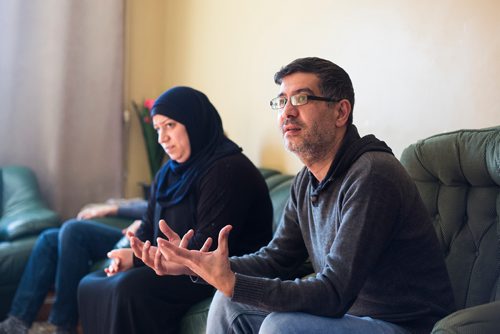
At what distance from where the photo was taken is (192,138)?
2232mm

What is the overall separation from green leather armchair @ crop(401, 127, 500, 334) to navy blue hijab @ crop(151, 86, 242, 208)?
2.53 ft

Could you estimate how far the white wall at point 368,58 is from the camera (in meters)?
1.92

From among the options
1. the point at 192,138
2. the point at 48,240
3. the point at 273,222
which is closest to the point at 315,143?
the point at 192,138

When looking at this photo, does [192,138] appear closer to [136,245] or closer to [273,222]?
[273,222]

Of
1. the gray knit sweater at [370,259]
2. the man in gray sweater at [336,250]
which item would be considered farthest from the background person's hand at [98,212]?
the gray knit sweater at [370,259]

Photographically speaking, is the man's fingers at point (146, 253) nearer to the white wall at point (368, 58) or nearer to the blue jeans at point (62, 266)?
the blue jeans at point (62, 266)

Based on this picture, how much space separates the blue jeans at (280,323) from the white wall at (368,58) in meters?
0.93

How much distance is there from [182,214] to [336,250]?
3.28 ft

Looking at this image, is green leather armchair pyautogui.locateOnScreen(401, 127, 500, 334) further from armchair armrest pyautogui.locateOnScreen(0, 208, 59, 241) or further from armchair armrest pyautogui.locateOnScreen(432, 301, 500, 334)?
armchair armrest pyautogui.locateOnScreen(0, 208, 59, 241)

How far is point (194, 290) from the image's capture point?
2.02 meters

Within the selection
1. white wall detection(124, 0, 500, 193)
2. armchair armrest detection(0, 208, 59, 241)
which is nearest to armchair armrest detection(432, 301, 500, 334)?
white wall detection(124, 0, 500, 193)

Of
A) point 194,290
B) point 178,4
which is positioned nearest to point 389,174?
point 194,290

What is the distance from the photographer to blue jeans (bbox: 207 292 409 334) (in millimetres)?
1237

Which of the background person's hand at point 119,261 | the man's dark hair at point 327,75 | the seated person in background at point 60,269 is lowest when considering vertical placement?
the seated person in background at point 60,269
